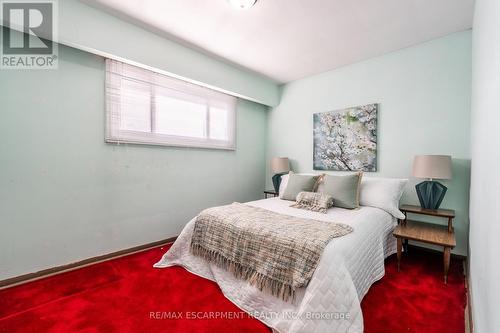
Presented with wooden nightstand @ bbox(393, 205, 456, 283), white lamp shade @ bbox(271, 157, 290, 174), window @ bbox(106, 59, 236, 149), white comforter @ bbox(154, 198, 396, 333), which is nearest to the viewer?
white comforter @ bbox(154, 198, 396, 333)

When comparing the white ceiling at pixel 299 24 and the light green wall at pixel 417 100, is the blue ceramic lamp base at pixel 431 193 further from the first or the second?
the white ceiling at pixel 299 24

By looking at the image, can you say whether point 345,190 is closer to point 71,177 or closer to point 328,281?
point 328,281

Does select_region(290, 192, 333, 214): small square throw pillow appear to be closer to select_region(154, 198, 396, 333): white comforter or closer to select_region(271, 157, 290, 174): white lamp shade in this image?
select_region(154, 198, 396, 333): white comforter

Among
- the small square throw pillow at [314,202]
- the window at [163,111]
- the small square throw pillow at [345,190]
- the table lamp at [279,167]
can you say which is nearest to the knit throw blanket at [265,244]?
the small square throw pillow at [314,202]

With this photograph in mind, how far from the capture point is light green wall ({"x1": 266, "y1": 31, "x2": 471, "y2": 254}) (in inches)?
94.6

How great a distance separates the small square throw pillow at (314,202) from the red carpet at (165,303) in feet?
2.68

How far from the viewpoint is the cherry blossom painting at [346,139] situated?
3004mm

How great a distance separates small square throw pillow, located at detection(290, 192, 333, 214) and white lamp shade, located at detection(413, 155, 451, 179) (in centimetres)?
98

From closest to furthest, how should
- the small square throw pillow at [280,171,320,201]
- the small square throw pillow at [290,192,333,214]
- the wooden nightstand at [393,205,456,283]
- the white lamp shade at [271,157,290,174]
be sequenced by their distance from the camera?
1. the wooden nightstand at [393,205,456,283]
2. the small square throw pillow at [290,192,333,214]
3. the small square throw pillow at [280,171,320,201]
4. the white lamp shade at [271,157,290,174]

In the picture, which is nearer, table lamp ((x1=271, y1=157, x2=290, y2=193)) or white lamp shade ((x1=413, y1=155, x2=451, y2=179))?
white lamp shade ((x1=413, y1=155, x2=451, y2=179))

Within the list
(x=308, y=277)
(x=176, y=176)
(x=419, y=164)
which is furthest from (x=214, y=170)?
(x=419, y=164)

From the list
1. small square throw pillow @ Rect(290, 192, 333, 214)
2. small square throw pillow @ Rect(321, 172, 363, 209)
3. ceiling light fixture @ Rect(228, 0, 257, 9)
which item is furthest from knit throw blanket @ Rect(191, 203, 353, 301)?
ceiling light fixture @ Rect(228, 0, 257, 9)

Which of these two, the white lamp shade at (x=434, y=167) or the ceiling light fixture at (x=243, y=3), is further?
the white lamp shade at (x=434, y=167)

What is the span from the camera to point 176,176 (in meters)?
3.03
